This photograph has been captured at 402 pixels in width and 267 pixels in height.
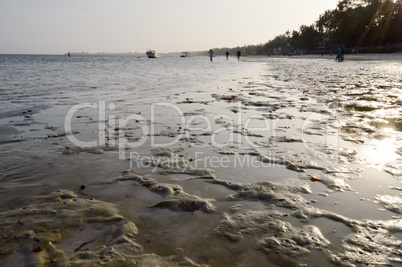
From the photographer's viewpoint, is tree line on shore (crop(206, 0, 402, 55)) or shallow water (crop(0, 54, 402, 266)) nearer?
shallow water (crop(0, 54, 402, 266))

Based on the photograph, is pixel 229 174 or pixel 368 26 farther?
pixel 368 26

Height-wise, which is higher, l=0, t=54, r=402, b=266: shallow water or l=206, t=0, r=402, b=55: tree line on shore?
l=206, t=0, r=402, b=55: tree line on shore

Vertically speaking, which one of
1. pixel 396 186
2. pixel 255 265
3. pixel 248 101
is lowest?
pixel 255 265

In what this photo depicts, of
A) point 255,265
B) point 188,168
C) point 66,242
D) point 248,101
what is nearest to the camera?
point 255,265

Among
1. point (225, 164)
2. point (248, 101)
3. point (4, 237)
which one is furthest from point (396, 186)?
point (248, 101)

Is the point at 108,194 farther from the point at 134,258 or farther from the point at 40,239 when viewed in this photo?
the point at 134,258

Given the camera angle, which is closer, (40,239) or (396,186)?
(40,239)

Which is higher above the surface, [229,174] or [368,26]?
[368,26]

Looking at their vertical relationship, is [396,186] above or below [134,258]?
above

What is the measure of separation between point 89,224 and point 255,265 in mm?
1469

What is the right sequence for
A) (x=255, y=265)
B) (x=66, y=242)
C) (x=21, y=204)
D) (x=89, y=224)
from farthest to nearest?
(x=21, y=204) → (x=89, y=224) → (x=66, y=242) → (x=255, y=265)

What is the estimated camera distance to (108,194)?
284 cm

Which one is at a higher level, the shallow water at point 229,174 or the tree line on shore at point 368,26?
the tree line on shore at point 368,26

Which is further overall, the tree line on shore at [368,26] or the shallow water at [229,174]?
the tree line on shore at [368,26]
